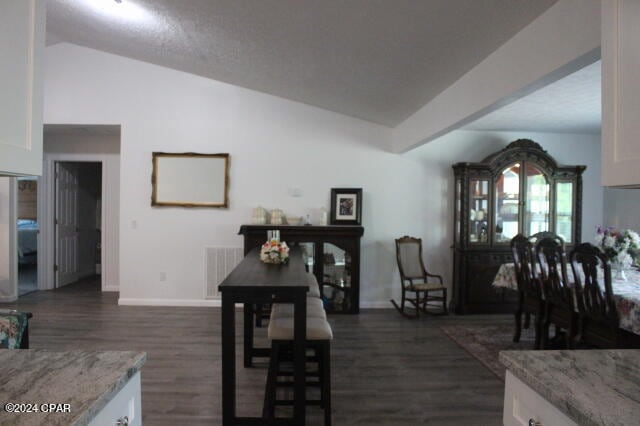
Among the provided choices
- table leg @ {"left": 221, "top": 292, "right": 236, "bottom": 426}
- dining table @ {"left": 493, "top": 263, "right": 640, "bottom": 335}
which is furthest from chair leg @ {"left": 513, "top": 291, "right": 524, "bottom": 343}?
table leg @ {"left": 221, "top": 292, "right": 236, "bottom": 426}

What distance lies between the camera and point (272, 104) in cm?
489

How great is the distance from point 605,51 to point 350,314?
396 centimetres

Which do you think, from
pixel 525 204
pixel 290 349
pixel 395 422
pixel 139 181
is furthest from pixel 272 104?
pixel 395 422

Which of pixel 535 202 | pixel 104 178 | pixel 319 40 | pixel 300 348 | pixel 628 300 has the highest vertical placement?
pixel 319 40

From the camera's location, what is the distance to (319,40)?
271 cm

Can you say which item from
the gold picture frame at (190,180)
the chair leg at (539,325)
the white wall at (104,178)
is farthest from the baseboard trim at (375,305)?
the white wall at (104,178)

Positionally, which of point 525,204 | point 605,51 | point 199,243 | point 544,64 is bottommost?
point 199,243

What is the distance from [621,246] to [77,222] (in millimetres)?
7399

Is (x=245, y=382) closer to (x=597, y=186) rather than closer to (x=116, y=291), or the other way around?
(x=116, y=291)

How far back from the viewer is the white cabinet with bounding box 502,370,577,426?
3.35 feet

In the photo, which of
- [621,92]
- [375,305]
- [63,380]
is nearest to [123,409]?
[63,380]

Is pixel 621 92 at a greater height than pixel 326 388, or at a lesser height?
greater

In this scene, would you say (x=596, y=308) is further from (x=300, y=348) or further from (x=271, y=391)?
(x=271, y=391)

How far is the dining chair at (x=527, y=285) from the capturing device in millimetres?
3365
